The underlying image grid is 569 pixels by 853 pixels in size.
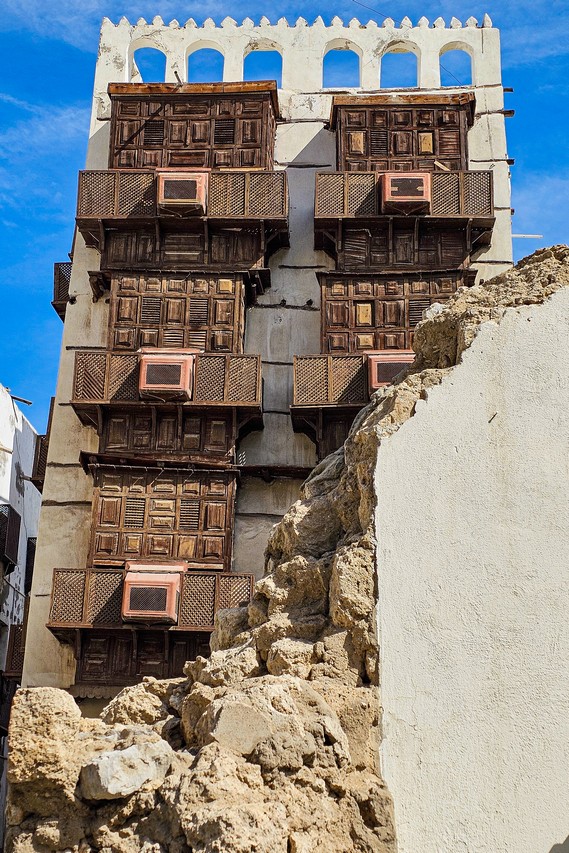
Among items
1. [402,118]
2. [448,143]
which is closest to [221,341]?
[402,118]

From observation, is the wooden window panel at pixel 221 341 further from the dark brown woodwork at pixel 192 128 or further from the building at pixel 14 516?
the building at pixel 14 516

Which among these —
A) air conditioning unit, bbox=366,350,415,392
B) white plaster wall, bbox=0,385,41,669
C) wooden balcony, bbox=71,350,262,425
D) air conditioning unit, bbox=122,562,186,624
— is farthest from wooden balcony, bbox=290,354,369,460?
white plaster wall, bbox=0,385,41,669

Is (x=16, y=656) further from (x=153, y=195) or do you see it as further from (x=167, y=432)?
(x=153, y=195)

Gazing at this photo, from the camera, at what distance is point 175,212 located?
22.0 metres

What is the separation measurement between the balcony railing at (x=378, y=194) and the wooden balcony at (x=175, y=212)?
836mm

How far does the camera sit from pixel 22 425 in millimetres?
32250

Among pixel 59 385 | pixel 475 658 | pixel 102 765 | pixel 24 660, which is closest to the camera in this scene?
pixel 102 765

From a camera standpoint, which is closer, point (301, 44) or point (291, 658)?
point (291, 658)

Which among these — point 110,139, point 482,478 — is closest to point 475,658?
point 482,478

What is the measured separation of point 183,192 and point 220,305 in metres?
2.19

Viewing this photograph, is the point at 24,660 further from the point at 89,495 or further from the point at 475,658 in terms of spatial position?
the point at 475,658

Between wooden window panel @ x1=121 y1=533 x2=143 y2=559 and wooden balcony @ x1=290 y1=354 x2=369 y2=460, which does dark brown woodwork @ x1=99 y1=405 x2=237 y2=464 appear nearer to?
wooden balcony @ x1=290 y1=354 x2=369 y2=460

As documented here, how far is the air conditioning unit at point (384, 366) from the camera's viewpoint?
798 inches

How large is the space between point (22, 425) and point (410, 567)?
83.7 feet
